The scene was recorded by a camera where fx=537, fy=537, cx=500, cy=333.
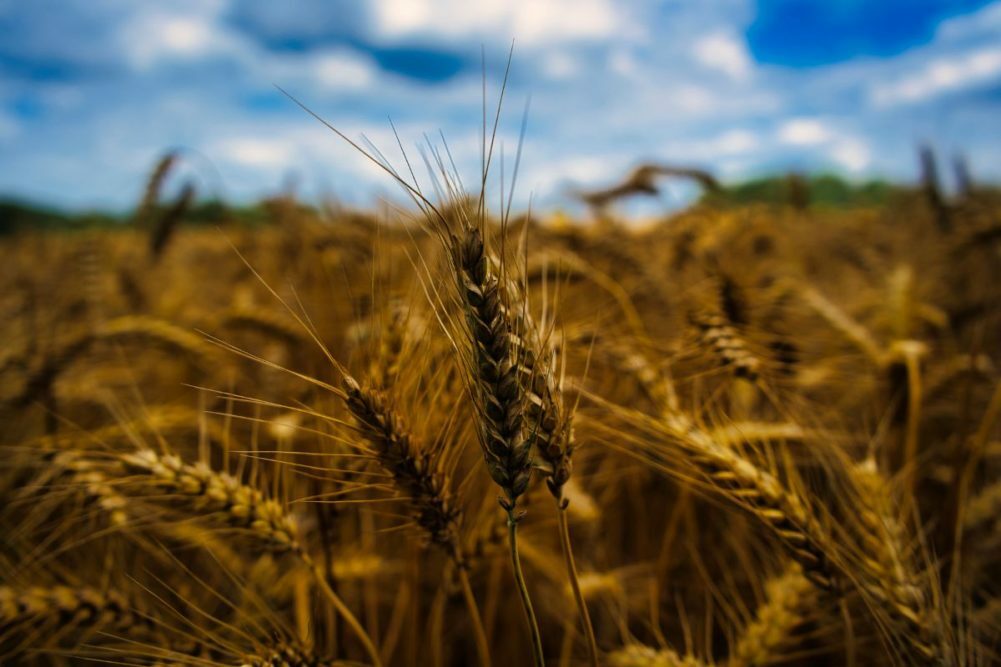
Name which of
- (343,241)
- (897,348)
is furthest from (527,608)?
(343,241)

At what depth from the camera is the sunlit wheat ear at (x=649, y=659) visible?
97cm

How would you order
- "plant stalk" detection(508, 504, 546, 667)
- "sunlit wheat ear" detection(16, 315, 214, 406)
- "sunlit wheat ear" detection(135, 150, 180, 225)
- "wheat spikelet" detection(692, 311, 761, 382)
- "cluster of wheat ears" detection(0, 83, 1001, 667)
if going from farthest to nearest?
"sunlit wheat ear" detection(135, 150, 180, 225), "sunlit wheat ear" detection(16, 315, 214, 406), "wheat spikelet" detection(692, 311, 761, 382), "cluster of wheat ears" detection(0, 83, 1001, 667), "plant stalk" detection(508, 504, 546, 667)

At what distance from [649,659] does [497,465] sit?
631 mm

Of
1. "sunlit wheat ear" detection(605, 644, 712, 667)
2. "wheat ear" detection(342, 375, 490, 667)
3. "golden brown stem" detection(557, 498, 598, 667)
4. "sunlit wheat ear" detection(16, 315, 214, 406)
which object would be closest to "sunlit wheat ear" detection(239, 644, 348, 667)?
"wheat ear" detection(342, 375, 490, 667)

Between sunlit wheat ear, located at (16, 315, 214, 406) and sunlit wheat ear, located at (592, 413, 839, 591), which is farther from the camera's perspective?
sunlit wheat ear, located at (16, 315, 214, 406)

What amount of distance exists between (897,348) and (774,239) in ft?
7.77

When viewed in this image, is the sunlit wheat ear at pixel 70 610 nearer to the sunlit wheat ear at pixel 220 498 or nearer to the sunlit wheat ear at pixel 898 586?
the sunlit wheat ear at pixel 220 498

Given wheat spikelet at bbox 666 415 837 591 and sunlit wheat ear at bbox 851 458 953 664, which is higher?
wheat spikelet at bbox 666 415 837 591

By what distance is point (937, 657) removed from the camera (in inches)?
32.0

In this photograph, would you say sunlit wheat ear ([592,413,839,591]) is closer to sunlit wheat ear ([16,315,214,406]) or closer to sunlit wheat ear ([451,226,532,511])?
sunlit wheat ear ([451,226,532,511])

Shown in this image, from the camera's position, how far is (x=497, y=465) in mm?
673

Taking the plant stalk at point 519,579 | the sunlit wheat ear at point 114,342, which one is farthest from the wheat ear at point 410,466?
the sunlit wheat ear at point 114,342

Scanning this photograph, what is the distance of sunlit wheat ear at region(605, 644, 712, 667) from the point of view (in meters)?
0.97

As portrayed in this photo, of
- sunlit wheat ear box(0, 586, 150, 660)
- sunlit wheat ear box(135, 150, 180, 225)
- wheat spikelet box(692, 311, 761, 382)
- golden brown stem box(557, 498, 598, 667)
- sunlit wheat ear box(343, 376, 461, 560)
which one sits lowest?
sunlit wheat ear box(0, 586, 150, 660)
